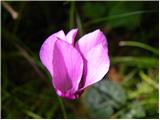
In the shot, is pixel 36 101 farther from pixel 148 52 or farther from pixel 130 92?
pixel 148 52

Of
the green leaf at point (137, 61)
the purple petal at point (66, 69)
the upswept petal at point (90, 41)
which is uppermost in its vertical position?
the upswept petal at point (90, 41)

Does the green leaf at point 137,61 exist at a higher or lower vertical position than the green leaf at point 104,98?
lower

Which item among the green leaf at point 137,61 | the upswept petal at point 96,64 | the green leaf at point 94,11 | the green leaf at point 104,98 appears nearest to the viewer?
the upswept petal at point 96,64

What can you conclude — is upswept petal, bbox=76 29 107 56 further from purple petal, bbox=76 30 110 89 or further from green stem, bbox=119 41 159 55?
green stem, bbox=119 41 159 55

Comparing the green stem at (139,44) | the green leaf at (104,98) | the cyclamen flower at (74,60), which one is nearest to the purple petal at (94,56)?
the cyclamen flower at (74,60)

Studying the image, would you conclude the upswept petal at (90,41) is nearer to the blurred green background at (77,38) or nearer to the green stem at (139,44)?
the blurred green background at (77,38)

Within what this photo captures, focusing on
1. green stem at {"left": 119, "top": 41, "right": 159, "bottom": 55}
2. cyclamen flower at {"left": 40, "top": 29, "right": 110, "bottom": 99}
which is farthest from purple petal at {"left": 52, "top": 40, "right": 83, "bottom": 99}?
green stem at {"left": 119, "top": 41, "right": 159, "bottom": 55}

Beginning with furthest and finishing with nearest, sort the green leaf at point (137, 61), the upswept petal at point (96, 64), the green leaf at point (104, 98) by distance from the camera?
the green leaf at point (137, 61) < the green leaf at point (104, 98) < the upswept petal at point (96, 64)
